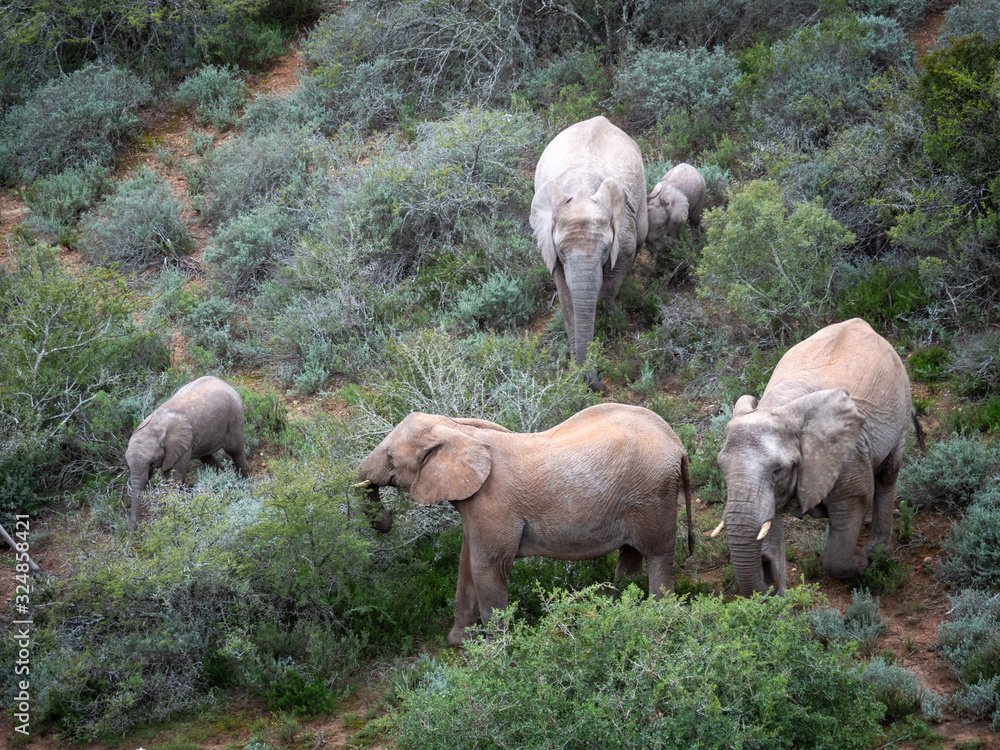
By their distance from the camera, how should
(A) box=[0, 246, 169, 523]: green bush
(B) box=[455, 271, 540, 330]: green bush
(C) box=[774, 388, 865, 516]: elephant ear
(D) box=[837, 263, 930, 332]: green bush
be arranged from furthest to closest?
1. (B) box=[455, 271, 540, 330]: green bush
2. (A) box=[0, 246, 169, 523]: green bush
3. (D) box=[837, 263, 930, 332]: green bush
4. (C) box=[774, 388, 865, 516]: elephant ear

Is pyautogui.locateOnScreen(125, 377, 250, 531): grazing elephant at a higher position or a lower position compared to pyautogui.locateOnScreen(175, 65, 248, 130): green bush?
lower

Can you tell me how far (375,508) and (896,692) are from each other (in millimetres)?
3698

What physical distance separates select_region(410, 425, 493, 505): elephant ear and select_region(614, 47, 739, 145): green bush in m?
7.64

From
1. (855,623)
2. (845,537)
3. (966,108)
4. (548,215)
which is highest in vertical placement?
(966,108)

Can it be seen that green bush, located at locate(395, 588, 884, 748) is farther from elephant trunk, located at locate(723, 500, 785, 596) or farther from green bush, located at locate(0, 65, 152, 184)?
green bush, located at locate(0, 65, 152, 184)

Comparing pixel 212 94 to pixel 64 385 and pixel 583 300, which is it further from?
pixel 583 300

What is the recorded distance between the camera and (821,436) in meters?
6.07

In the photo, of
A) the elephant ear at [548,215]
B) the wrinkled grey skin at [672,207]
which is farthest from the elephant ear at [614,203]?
the wrinkled grey skin at [672,207]

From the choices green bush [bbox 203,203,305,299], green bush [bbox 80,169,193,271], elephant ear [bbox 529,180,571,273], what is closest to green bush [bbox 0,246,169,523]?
green bush [bbox 203,203,305,299]

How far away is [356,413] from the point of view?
8461mm

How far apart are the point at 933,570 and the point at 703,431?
251 cm

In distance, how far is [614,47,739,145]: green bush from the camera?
41.9ft

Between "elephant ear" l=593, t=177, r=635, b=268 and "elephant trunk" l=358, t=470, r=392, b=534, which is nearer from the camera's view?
"elephant trunk" l=358, t=470, r=392, b=534

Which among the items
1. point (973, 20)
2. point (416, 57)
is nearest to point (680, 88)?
point (973, 20)
